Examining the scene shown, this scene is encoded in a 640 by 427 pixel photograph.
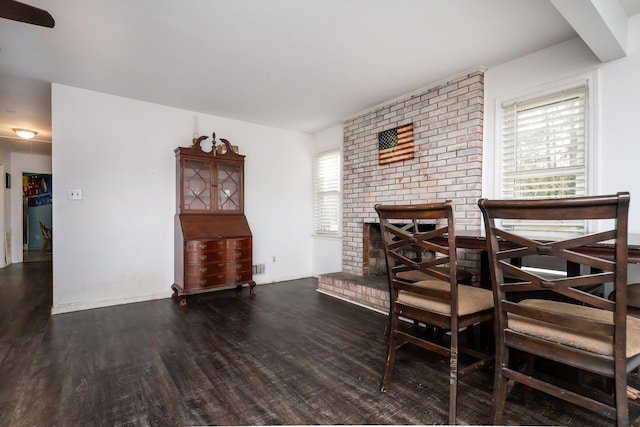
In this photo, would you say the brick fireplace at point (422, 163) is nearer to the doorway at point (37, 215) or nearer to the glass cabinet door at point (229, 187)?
the glass cabinet door at point (229, 187)

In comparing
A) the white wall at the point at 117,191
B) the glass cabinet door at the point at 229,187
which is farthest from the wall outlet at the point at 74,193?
the glass cabinet door at the point at 229,187

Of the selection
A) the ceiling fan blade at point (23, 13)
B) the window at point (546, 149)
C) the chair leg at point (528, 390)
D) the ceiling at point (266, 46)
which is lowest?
the chair leg at point (528, 390)

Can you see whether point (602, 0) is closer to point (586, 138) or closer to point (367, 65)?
point (586, 138)

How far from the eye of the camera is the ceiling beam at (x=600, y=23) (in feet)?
6.00

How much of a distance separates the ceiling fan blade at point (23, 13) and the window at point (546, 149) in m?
3.55

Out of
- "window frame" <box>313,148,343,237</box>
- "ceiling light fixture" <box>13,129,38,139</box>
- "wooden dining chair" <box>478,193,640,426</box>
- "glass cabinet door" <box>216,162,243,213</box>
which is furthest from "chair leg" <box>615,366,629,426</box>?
"ceiling light fixture" <box>13,129,38,139</box>

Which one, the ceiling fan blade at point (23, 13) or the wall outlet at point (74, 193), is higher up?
the ceiling fan blade at point (23, 13)

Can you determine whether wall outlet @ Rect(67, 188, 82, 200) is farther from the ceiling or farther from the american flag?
the american flag

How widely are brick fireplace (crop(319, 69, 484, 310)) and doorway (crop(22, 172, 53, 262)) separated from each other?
8.29 meters

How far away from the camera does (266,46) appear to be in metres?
2.65

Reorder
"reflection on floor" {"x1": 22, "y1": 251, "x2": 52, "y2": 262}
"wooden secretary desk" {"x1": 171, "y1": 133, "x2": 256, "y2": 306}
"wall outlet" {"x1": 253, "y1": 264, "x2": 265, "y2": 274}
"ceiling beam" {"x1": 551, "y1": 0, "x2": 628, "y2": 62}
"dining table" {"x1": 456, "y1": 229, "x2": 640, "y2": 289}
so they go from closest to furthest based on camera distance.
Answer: "dining table" {"x1": 456, "y1": 229, "x2": 640, "y2": 289}
"ceiling beam" {"x1": 551, "y1": 0, "x2": 628, "y2": 62}
"wooden secretary desk" {"x1": 171, "y1": 133, "x2": 256, "y2": 306}
"wall outlet" {"x1": 253, "y1": 264, "x2": 265, "y2": 274}
"reflection on floor" {"x1": 22, "y1": 251, "x2": 52, "y2": 262}

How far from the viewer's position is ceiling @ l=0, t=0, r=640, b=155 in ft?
7.17

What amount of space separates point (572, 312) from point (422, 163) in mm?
2373

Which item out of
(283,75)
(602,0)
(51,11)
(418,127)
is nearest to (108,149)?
(51,11)
